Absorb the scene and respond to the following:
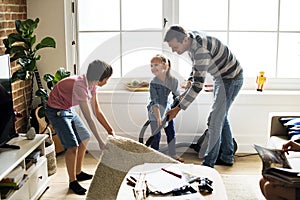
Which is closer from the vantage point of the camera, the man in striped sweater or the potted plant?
the man in striped sweater

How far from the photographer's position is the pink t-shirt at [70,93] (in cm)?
324

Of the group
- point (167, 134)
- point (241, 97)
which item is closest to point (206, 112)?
point (241, 97)

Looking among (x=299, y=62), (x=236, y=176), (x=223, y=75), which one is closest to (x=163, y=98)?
(x=223, y=75)

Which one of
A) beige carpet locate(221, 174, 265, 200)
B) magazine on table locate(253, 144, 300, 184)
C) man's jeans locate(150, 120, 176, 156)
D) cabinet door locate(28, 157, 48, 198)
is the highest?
magazine on table locate(253, 144, 300, 184)

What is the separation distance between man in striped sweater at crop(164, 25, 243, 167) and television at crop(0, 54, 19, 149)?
117cm

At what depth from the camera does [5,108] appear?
118 inches

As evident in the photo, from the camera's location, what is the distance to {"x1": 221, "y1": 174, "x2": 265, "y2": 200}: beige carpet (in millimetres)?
3225

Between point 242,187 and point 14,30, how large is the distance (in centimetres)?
231

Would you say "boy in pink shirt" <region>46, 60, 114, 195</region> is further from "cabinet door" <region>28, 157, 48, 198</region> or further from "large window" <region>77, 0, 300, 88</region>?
"large window" <region>77, 0, 300, 88</region>

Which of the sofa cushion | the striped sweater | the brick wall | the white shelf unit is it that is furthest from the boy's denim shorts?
the sofa cushion

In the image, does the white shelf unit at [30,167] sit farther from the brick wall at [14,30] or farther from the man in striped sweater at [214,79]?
the man in striped sweater at [214,79]

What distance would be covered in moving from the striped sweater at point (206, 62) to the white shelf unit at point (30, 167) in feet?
3.63

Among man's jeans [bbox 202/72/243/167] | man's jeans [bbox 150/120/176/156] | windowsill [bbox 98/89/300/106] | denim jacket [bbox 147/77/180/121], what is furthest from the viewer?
windowsill [bbox 98/89/300/106]

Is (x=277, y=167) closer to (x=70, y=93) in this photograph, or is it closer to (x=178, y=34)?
(x=178, y=34)
